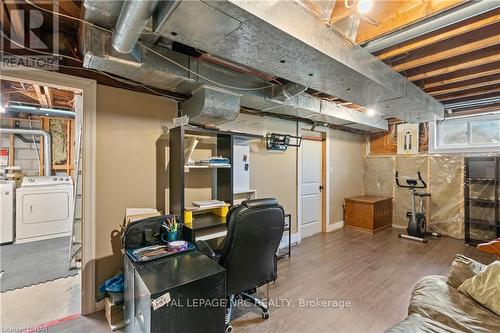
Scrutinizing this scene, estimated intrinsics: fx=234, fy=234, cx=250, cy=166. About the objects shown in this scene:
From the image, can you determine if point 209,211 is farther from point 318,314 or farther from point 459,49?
point 459,49

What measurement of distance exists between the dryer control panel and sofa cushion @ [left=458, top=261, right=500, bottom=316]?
563 cm

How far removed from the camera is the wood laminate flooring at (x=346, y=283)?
2.07 m

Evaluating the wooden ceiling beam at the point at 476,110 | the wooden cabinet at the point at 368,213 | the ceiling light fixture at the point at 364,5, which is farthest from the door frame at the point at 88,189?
the wooden ceiling beam at the point at 476,110

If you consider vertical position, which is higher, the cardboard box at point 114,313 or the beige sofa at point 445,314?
the beige sofa at point 445,314

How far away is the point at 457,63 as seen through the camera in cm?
255

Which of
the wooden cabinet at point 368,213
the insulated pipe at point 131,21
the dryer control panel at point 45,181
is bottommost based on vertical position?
the wooden cabinet at point 368,213

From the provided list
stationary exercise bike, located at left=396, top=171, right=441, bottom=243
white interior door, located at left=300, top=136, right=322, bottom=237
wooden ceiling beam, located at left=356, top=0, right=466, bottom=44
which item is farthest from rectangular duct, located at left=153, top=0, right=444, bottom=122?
stationary exercise bike, located at left=396, top=171, right=441, bottom=243

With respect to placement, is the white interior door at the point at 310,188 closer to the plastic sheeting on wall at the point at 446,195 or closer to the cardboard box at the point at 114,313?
Result: the plastic sheeting on wall at the point at 446,195

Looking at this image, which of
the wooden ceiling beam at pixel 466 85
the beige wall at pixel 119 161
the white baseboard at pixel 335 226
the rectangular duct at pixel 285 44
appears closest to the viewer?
the rectangular duct at pixel 285 44

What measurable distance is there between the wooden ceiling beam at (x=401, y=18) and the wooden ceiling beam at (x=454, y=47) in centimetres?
87

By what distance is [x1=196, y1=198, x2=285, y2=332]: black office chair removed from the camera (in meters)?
1.73

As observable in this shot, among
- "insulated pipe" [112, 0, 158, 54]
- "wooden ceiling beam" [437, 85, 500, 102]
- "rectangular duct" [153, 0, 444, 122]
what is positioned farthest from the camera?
"wooden ceiling beam" [437, 85, 500, 102]

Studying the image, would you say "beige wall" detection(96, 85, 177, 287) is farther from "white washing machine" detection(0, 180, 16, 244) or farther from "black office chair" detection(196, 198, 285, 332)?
"white washing machine" detection(0, 180, 16, 244)

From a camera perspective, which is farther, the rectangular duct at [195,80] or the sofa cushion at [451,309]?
the rectangular duct at [195,80]
